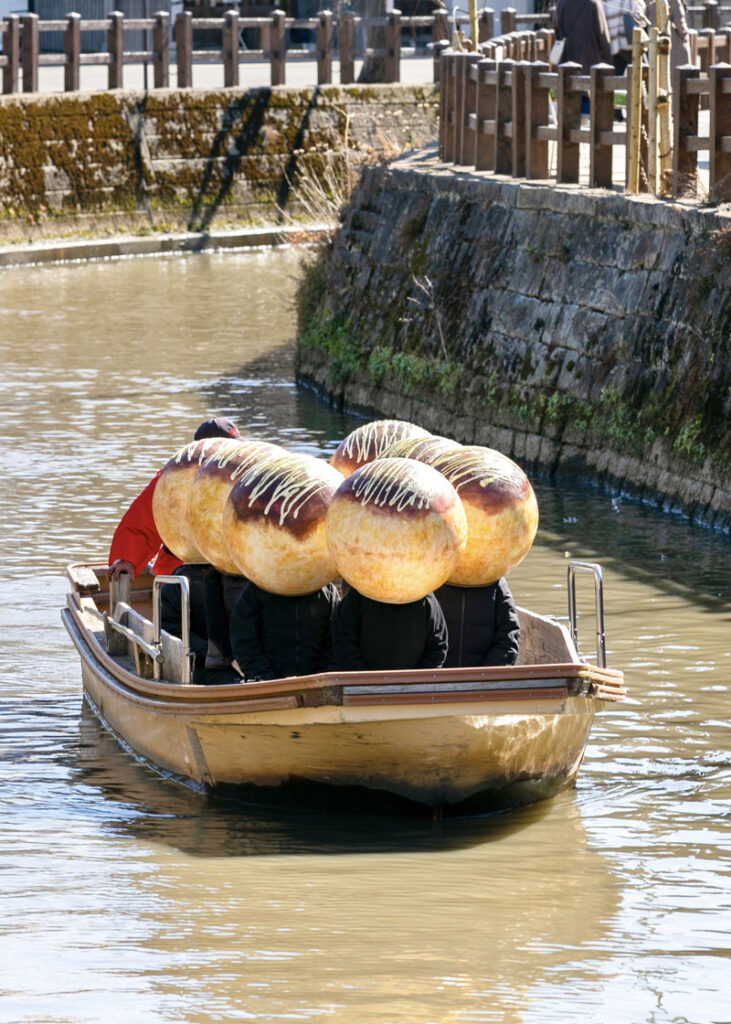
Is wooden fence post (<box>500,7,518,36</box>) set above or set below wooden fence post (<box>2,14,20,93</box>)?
above

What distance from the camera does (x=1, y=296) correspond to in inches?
974

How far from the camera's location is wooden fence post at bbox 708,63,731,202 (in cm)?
1392

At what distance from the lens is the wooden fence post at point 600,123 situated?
15.5m

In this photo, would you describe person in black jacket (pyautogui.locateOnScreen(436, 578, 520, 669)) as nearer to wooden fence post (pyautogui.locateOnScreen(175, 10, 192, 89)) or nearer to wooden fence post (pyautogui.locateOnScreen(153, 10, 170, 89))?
wooden fence post (pyautogui.locateOnScreen(153, 10, 170, 89))

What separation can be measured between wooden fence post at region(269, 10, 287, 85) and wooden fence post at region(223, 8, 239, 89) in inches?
25.3

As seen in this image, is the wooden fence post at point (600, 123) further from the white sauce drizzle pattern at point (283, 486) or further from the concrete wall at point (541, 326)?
the white sauce drizzle pattern at point (283, 486)

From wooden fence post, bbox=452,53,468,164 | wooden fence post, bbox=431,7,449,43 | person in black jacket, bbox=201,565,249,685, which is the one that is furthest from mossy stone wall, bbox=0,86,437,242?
person in black jacket, bbox=201,565,249,685

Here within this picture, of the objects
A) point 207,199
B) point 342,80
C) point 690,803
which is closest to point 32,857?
point 690,803

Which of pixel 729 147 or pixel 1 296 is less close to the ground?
pixel 729 147

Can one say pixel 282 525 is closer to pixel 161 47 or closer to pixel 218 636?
pixel 218 636

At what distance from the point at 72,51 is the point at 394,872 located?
24661 mm

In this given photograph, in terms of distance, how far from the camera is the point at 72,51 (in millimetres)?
30047

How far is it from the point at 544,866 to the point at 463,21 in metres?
32.0

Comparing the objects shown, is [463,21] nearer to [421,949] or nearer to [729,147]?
[729,147]
